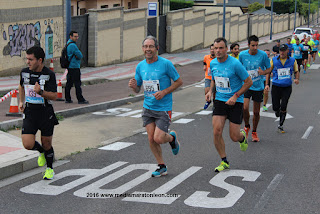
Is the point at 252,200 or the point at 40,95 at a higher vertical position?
the point at 40,95

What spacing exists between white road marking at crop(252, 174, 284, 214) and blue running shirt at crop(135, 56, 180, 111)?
176cm

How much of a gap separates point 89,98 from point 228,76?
29.3ft

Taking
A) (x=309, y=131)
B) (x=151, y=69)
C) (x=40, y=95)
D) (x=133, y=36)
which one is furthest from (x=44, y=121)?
(x=133, y=36)

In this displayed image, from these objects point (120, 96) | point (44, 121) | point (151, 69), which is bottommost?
point (120, 96)

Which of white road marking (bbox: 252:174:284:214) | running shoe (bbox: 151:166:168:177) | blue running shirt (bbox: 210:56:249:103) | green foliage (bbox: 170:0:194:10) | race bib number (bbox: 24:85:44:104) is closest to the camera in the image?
white road marking (bbox: 252:174:284:214)

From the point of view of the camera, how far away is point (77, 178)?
322 inches

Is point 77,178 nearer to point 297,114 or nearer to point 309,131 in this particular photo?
point 309,131

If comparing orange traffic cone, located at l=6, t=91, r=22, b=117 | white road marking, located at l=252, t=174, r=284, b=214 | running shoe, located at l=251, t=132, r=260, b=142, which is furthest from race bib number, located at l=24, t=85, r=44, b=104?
orange traffic cone, located at l=6, t=91, r=22, b=117

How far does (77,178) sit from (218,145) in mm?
2102

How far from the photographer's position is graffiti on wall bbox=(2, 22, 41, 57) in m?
19.5

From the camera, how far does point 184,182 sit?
7.96m

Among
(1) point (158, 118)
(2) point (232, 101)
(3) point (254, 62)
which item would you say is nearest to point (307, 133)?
(3) point (254, 62)

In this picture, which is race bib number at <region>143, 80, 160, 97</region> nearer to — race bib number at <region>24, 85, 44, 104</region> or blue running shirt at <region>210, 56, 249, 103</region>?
blue running shirt at <region>210, 56, 249, 103</region>

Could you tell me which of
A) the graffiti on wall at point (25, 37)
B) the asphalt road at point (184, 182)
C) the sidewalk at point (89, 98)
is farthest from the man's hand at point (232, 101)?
the graffiti on wall at point (25, 37)
